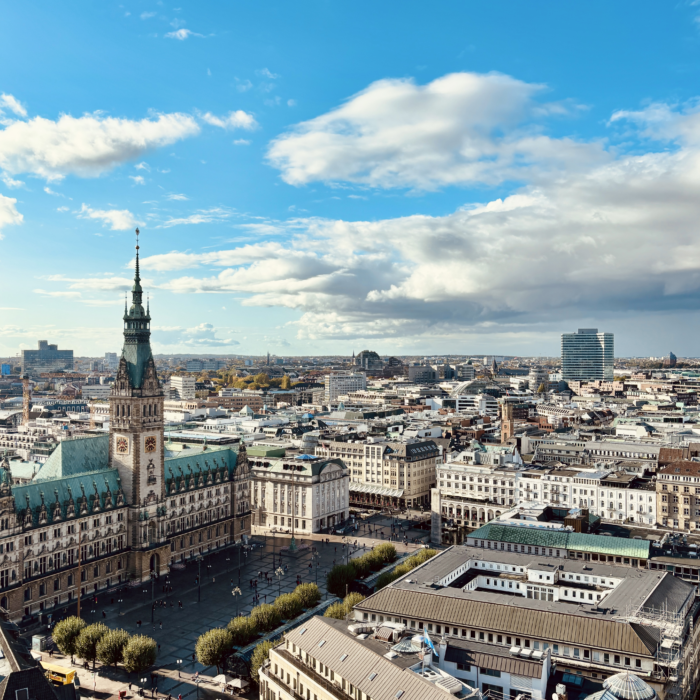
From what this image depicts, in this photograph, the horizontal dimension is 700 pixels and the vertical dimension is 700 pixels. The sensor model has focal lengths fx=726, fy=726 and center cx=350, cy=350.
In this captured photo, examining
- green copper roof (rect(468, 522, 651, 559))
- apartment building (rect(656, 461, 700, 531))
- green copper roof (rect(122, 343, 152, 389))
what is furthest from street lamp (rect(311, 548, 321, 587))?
apartment building (rect(656, 461, 700, 531))

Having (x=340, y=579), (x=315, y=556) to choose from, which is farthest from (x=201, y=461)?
(x=340, y=579)

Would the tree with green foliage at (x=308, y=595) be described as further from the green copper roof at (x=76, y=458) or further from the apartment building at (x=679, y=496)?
the apartment building at (x=679, y=496)

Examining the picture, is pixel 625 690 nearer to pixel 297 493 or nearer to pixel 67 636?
pixel 67 636

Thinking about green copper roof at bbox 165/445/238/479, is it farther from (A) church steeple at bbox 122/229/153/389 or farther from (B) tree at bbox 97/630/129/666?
(B) tree at bbox 97/630/129/666

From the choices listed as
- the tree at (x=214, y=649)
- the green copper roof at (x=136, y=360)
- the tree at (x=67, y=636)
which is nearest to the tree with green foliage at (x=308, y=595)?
the tree at (x=214, y=649)

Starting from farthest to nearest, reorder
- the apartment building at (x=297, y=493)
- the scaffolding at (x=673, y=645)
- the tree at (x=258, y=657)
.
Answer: the apartment building at (x=297, y=493) → the tree at (x=258, y=657) → the scaffolding at (x=673, y=645)

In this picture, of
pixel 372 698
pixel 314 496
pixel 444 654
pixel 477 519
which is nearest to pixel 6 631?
pixel 372 698
